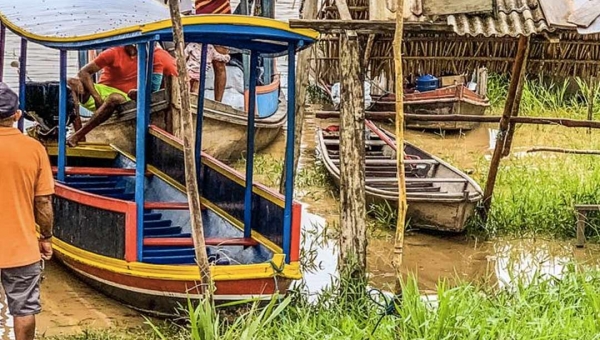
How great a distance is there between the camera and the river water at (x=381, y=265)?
255 inches

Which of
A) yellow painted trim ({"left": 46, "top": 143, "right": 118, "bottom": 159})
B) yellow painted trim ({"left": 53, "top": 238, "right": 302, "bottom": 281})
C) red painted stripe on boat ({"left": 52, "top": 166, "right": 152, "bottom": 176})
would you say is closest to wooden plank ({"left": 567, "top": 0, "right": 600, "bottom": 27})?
yellow painted trim ({"left": 53, "top": 238, "right": 302, "bottom": 281})

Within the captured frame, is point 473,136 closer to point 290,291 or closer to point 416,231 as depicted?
point 416,231

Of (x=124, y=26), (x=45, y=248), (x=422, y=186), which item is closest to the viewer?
(x=45, y=248)

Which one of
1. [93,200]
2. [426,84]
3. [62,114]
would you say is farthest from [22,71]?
[426,84]

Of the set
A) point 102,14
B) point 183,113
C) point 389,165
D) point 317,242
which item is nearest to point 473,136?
point 389,165

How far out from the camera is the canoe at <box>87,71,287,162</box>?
9.26 metres

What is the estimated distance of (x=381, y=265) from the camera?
8.05 m

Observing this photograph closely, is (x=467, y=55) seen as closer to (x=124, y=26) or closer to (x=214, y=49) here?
(x=124, y=26)

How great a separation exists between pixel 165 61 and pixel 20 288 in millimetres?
4410

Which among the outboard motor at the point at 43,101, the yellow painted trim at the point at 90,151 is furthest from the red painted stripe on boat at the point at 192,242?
the outboard motor at the point at 43,101

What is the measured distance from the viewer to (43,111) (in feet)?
30.9

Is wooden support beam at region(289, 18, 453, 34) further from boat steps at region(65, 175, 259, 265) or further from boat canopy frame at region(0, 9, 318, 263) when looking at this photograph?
boat steps at region(65, 175, 259, 265)

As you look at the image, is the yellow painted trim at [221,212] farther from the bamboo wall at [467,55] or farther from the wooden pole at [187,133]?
the bamboo wall at [467,55]

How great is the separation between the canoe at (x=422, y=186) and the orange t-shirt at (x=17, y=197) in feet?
15.0
